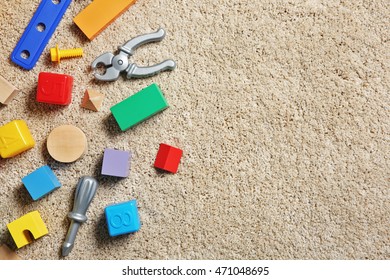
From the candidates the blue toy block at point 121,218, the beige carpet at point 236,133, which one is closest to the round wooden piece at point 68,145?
the beige carpet at point 236,133

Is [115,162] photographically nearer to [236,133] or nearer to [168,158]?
[168,158]

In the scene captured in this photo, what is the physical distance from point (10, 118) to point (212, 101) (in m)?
0.41

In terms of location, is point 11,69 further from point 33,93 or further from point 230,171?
point 230,171

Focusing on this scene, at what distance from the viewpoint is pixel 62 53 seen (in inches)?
41.7

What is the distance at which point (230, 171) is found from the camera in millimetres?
1059

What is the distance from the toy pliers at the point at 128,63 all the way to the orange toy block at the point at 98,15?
0.06 metres

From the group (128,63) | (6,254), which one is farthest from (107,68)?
(6,254)

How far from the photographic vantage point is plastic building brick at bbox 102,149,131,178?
103 centimetres

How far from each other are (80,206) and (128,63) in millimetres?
295

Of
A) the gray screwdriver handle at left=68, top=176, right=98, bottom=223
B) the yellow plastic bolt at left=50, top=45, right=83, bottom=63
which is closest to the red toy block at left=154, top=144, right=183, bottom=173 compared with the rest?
the gray screwdriver handle at left=68, top=176, right=98, bottom=223

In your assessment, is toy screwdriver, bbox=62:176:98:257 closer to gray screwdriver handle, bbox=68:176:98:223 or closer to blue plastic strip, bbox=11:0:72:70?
gray screwdriver handle, bbox=68:176:98:223

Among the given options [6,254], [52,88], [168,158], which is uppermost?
[52,88]

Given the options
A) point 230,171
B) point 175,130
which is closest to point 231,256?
point 230,171

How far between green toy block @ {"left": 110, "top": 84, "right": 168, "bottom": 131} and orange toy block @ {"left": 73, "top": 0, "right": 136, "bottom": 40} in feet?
0.53
